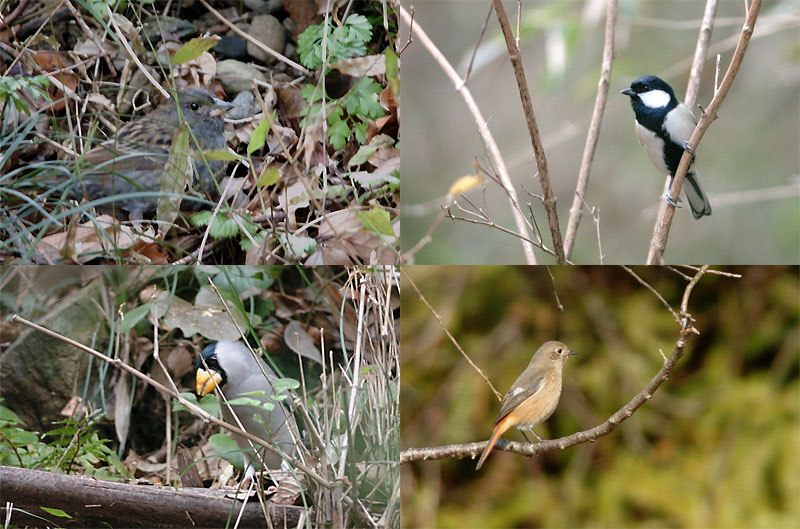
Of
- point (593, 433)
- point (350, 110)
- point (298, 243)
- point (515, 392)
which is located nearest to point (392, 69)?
point (350, 110)

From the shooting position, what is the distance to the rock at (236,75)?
1583mm

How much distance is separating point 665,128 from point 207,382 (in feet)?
3.85

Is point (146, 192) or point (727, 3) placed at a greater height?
point (727, 3)

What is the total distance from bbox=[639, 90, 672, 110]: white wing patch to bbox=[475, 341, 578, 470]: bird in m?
0.64

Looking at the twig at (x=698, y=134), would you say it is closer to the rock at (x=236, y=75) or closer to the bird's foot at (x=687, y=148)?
the bird's foot at (x=687, y=148)

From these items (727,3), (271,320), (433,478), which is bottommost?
(433,478)

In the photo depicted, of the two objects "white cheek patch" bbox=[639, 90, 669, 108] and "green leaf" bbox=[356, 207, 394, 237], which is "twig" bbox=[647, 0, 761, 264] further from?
"green leaf" bbox=[356, 207, 394, 237]

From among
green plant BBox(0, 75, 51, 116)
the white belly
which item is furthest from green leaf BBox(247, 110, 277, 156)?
the white belly

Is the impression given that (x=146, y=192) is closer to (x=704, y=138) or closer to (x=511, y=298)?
(x=511, y=298)

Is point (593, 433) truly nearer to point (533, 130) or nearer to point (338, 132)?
point (533, 130)

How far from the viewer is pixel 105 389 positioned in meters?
1.63

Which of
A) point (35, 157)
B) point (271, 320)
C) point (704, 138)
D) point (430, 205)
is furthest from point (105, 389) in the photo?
point (704, 138)

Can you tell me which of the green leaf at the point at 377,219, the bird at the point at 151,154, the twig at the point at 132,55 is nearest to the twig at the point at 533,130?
the green leaf at the point at 377,219

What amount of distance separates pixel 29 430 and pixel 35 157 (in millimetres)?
648
